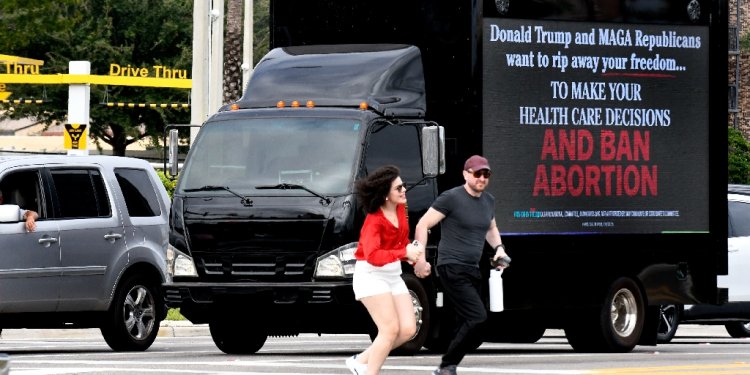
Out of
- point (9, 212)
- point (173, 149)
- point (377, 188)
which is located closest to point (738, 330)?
point (173, 149)

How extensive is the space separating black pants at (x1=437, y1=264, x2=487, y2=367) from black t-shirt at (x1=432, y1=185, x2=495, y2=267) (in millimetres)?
81

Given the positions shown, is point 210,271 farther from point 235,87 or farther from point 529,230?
point 235,87

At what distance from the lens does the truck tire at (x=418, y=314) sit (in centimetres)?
1661

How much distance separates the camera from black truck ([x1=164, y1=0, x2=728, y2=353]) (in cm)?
1650

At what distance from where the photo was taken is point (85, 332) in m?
23.2

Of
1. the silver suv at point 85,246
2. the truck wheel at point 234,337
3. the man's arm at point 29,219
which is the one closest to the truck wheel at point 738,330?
the silver suv at point 85,246

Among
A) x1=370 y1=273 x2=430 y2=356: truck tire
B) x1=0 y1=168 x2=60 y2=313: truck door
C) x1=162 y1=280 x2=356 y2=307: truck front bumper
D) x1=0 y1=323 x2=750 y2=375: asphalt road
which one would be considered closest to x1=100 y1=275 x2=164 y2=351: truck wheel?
x1=0 y1=323 x2=750 y2=375: asphalt road

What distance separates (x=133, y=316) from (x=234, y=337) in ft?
5.39

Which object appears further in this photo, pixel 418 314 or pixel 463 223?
pixel 418 314

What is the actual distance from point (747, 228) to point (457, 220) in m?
8.96

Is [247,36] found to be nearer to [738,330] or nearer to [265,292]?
[738,330]

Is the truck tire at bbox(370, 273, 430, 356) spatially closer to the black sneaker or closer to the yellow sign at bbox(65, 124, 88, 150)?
the black sneaker

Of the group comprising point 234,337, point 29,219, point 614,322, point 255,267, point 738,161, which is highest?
point 738,161

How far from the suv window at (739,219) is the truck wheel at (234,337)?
6.94 metres
